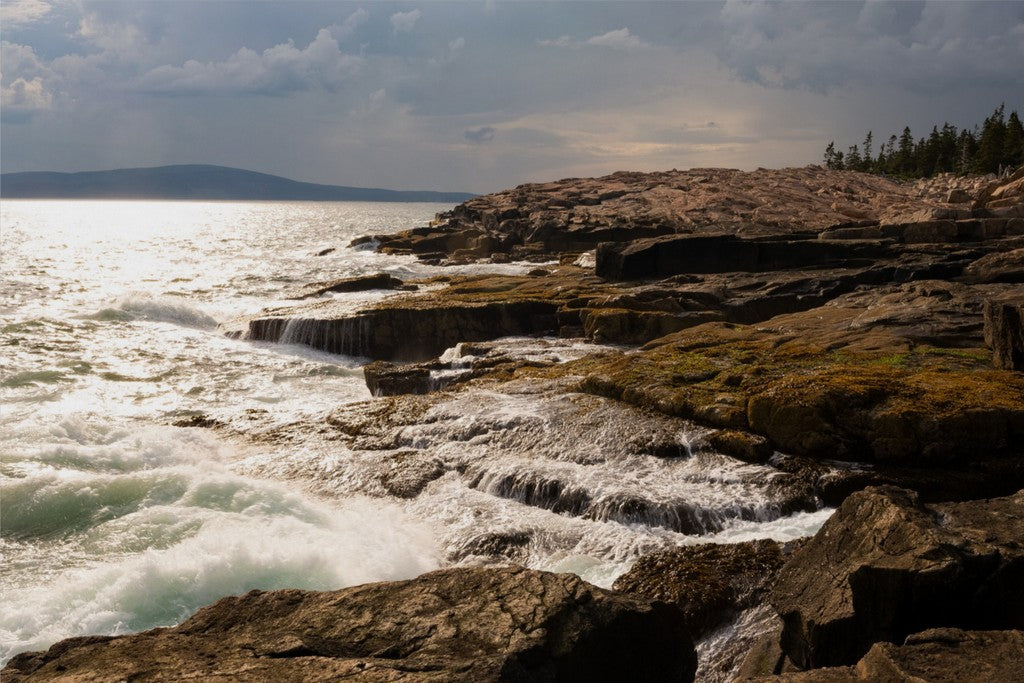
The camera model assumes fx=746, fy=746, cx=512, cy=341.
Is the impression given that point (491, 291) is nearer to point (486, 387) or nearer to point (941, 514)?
point (486, 387)

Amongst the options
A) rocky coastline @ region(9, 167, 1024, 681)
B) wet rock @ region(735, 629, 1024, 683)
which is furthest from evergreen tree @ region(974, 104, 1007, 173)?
wet rock @ region(735, 629, 1024, 683)

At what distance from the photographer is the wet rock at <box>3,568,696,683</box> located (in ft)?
20.3

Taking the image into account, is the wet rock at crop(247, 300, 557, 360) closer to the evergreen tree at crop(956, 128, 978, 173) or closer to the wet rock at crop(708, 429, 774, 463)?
the wet rock at crop(708, 429, 774, 463)

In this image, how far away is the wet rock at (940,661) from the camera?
6.16m

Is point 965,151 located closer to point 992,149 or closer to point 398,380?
point 992,149

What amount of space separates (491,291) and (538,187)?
82.5 meters

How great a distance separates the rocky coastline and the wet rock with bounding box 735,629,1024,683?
23 mm

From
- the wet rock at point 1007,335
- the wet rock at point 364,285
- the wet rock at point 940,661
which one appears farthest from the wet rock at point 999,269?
the wet rock at point 364,285

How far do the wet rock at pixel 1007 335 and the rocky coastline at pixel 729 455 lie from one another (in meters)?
A: 0.06

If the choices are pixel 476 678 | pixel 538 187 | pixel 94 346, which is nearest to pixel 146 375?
pixel 94 346

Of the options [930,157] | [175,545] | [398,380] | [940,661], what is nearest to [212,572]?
[175,545]

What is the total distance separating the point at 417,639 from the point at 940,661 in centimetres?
450

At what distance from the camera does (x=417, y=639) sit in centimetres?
661

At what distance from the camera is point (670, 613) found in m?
7.73
